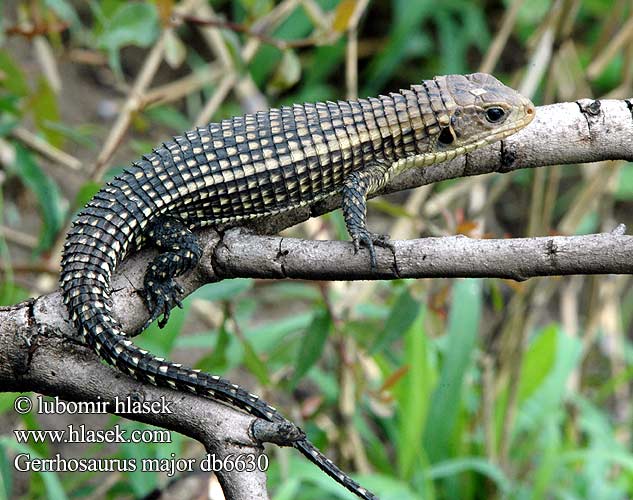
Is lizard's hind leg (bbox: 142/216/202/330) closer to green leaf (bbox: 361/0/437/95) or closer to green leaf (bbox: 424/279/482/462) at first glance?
green leaf (bbox: 424/279/482/462)

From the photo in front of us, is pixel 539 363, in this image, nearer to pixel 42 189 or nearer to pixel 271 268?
pixel 42 189

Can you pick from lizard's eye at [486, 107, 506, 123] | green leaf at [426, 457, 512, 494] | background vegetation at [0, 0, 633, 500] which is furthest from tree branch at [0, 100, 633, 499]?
green leaf at [426, 457, 512, 494]

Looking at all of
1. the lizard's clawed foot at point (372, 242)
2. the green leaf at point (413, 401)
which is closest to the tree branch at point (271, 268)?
the lizard's clawed foot at point (372, 242)

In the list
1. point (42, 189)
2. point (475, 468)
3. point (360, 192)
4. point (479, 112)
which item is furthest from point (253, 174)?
point (475, 468)

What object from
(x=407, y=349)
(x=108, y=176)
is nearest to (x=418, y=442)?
(x=407, y=349)

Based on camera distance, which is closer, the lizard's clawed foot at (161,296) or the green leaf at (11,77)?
the lizard's clawed foot at (161,296)

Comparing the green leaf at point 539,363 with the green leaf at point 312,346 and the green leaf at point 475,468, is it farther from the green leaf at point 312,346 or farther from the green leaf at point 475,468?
the green leaf at point 312,346
